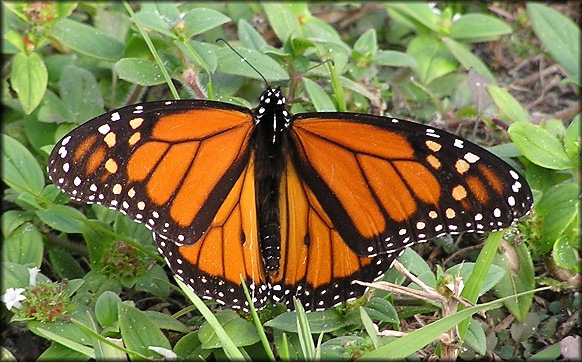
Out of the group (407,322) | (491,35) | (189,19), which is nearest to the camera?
(407,322)

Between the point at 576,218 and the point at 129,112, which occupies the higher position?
the point at 129,112

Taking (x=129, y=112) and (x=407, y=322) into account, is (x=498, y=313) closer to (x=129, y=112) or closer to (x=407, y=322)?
(x=407, y=322)

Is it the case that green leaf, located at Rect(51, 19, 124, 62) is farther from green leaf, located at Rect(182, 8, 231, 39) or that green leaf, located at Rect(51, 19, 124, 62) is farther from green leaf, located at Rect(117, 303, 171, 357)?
green leaf, located at Rect(117, 303, 171, 357)

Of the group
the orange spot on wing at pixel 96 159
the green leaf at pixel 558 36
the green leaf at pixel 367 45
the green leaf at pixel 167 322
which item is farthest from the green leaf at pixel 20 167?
the green leaf at pixel 558 36

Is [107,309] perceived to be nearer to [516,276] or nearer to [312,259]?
[312,259]

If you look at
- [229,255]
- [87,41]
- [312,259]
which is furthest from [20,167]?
[312,259]

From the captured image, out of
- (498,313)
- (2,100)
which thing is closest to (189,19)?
(2,100)
